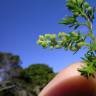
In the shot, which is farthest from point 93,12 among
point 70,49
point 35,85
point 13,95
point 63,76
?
point 35,85

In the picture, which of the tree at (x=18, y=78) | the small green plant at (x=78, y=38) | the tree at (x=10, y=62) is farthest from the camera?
the tree at (x=10, y=62)

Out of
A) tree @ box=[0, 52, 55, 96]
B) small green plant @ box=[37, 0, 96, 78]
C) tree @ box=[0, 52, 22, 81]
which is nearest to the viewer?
small green plant @ box=[37, 0, 96, 78]

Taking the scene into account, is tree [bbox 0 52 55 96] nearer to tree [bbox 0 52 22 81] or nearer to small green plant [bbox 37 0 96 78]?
tree [bbox 0 52 22 81]

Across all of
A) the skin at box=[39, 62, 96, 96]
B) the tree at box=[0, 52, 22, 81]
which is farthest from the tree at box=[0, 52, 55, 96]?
the skin at box=[39, 62, 96, 96]

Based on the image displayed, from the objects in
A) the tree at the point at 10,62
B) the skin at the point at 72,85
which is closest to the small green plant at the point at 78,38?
the skin at the point at 72,85

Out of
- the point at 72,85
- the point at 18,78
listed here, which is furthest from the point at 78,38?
the point at 18,78

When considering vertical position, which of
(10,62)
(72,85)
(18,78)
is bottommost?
(72,85)

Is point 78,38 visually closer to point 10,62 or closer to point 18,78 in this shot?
point 18,78

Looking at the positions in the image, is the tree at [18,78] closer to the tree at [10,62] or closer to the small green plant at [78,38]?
the tree at [10,62]
